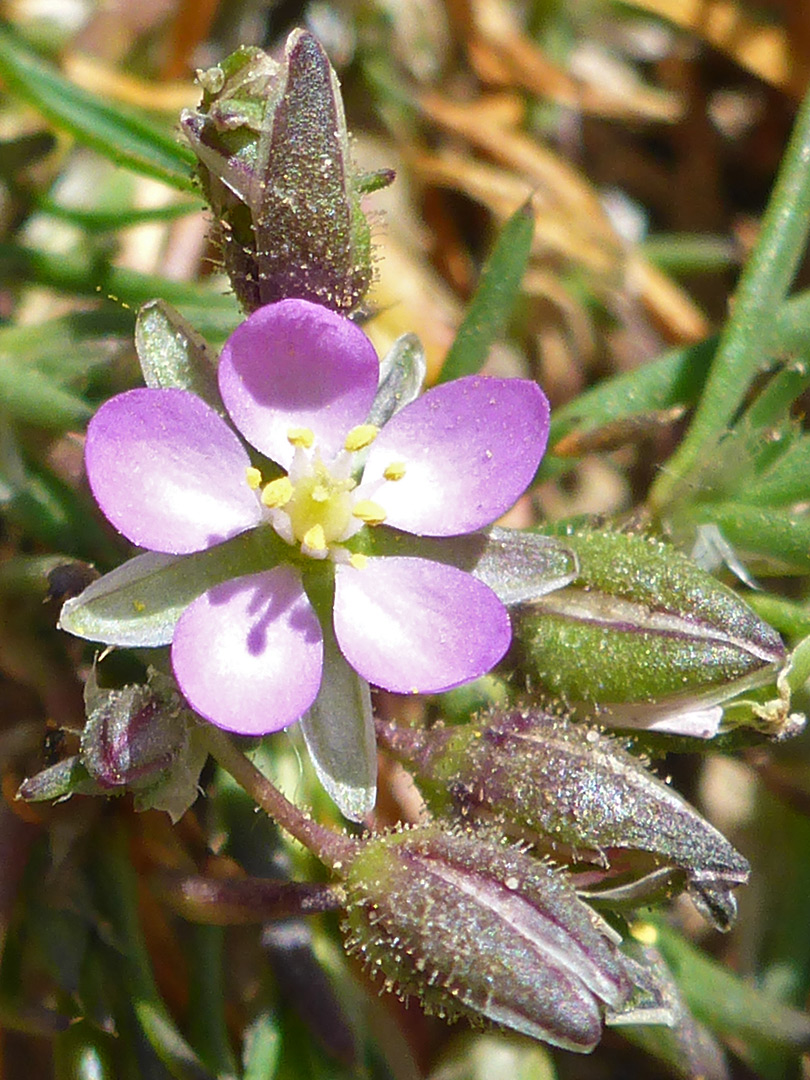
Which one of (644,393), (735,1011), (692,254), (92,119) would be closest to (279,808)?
(735,1011)

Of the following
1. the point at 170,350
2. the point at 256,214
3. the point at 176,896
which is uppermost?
the point at 256,214

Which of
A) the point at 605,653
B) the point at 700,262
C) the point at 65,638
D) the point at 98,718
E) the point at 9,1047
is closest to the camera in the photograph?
the point at 98,718

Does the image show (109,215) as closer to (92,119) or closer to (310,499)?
(92,119)

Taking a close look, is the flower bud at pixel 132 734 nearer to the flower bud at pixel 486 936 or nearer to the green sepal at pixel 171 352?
the flower bud at pixel 486 936

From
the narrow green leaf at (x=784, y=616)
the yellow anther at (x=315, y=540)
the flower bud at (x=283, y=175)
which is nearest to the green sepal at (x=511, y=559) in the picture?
the yellow anther at (x=315, y=540)

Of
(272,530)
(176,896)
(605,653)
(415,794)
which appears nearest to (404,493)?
(272,530)

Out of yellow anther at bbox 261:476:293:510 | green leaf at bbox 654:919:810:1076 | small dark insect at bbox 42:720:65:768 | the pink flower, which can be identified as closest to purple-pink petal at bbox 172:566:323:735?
the pink flower

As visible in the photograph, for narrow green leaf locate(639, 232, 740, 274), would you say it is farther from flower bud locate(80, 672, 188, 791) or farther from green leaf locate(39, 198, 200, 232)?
flower bud locate(80, 672, 188, 791)

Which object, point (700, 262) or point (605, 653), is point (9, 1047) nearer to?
point (605, 653)
